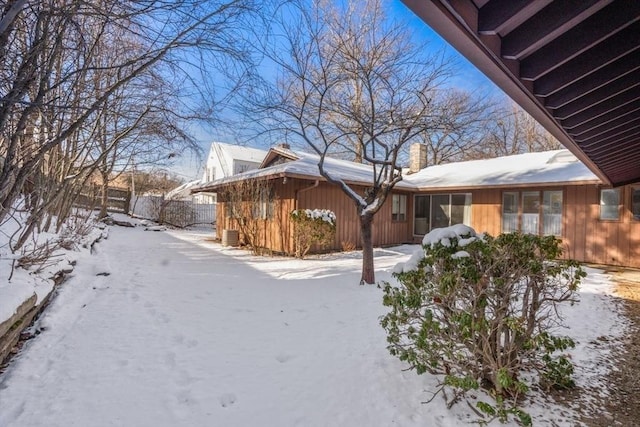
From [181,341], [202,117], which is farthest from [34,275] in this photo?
[202,117]

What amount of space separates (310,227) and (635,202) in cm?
809

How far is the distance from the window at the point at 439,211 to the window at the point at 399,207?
1.55 feet

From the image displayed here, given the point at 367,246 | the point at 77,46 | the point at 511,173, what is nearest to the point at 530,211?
the point at 511,173

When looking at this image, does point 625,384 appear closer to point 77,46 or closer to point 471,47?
point 471,47

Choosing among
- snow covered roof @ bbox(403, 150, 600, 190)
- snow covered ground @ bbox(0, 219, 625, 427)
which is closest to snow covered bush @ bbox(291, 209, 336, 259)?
snow covered ground @ bbox(0, 219, 625, 427)

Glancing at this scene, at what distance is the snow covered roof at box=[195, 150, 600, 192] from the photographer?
9102 millimetres

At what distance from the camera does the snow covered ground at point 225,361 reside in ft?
7.40

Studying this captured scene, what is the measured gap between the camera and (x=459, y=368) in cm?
255

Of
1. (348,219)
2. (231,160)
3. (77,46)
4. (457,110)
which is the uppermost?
(231,160)

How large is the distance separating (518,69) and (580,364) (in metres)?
2.62

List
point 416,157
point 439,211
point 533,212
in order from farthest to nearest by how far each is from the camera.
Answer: point 416,157 < point 439,211 < point 533,212

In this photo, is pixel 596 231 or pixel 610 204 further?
pixel 596 231

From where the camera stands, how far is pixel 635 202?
8.61 meters

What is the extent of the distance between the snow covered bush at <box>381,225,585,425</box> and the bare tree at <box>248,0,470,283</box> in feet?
10.6
